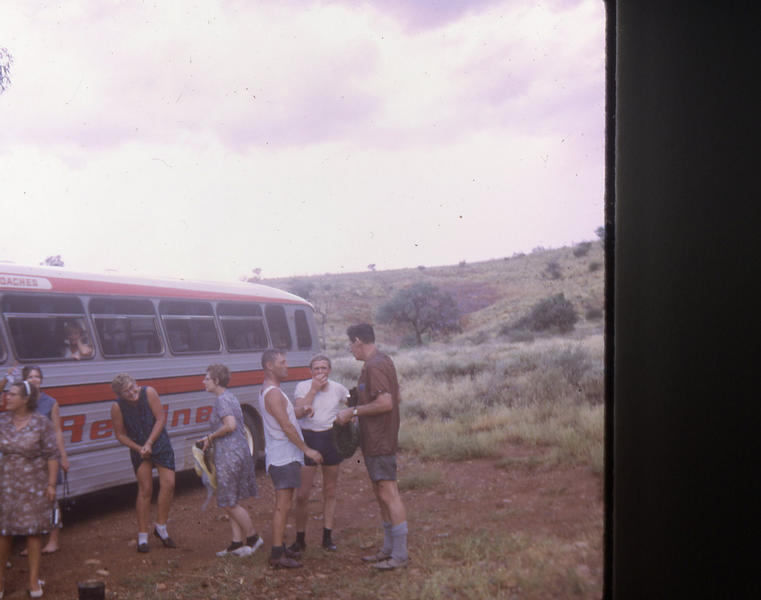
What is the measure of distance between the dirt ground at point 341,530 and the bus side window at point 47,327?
1583 millimetres

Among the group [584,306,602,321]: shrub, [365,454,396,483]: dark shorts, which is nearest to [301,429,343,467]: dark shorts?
[365,454,396,483]: dark shorts

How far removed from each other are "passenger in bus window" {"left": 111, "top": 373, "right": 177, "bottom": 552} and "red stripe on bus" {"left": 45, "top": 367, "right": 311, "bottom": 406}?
244 mm

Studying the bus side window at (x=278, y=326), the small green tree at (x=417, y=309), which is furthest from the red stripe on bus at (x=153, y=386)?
the small green tree at (x=417, y=309)

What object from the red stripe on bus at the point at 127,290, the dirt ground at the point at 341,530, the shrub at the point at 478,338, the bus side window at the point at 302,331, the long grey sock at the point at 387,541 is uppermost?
the red stripe on bus at the point at 127,290

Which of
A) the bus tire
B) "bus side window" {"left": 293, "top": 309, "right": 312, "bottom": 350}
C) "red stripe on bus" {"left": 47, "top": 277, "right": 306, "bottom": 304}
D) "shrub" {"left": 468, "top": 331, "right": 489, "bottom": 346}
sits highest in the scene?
"red stripe on bus" {"left": 47, "top": 277, "right": 306, "bottom": 304}

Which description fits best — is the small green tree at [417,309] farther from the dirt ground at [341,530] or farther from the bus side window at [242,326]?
the dirt ground at [341,530]

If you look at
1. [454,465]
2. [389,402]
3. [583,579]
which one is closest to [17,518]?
[389,402]

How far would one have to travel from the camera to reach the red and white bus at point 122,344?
18.7ft

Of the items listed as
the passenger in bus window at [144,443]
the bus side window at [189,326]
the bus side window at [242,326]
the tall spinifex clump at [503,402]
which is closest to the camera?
the passenger in bus window at [144,443]

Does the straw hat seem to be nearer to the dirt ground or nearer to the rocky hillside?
the dirt ground

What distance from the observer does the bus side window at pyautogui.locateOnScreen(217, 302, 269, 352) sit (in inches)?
300

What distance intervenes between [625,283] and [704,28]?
4.33 feet

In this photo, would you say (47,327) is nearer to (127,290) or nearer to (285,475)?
(127,290)

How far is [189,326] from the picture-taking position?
7250 mm
